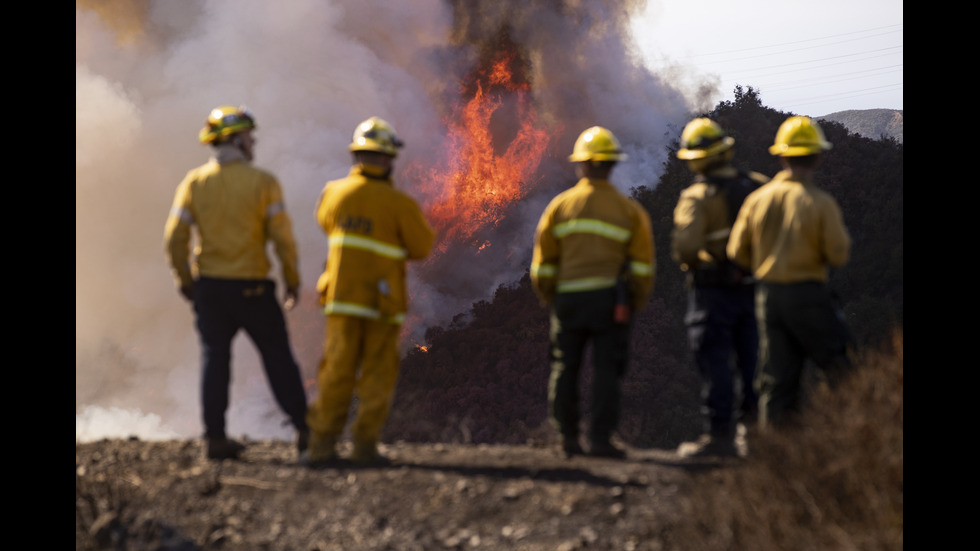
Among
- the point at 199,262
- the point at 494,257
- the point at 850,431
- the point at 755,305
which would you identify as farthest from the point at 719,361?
the point at 494,257

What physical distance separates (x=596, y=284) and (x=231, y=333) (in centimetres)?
264

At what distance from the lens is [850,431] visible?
17.1 ft

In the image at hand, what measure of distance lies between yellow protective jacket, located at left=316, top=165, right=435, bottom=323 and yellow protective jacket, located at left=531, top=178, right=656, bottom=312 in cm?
94

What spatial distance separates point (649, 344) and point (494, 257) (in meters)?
8.53

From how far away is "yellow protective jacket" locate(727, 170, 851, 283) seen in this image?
596 centimetres

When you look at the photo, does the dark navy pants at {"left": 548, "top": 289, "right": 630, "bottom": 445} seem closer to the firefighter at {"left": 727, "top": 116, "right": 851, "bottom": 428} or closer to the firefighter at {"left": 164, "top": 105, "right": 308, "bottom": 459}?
the firefighter at {"left": 727, "top": 116, "right": 851, "bottom": 428}

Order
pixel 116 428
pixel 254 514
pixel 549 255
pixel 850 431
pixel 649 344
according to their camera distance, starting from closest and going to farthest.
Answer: pixel 850 431, pixel 254 514, pixel 549 255, pixel 649 344, pixel 116 428

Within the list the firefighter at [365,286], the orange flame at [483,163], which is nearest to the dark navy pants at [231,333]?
the firefighter at [365,286]

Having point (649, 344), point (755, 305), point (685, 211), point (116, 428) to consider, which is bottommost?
point (116, 428)

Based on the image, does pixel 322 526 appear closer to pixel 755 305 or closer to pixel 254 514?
pixel 254 514

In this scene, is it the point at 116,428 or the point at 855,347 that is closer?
the point at 855,347

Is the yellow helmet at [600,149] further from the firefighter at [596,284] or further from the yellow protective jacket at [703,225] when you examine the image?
the yellow protective jacket at [703,225]

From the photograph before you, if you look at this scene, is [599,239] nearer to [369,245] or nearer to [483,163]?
[369,245]

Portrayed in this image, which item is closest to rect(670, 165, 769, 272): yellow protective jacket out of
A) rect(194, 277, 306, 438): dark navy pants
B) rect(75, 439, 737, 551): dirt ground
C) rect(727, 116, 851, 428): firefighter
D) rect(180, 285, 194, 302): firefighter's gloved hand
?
rect(727, 116, 851, 428): firefighter
